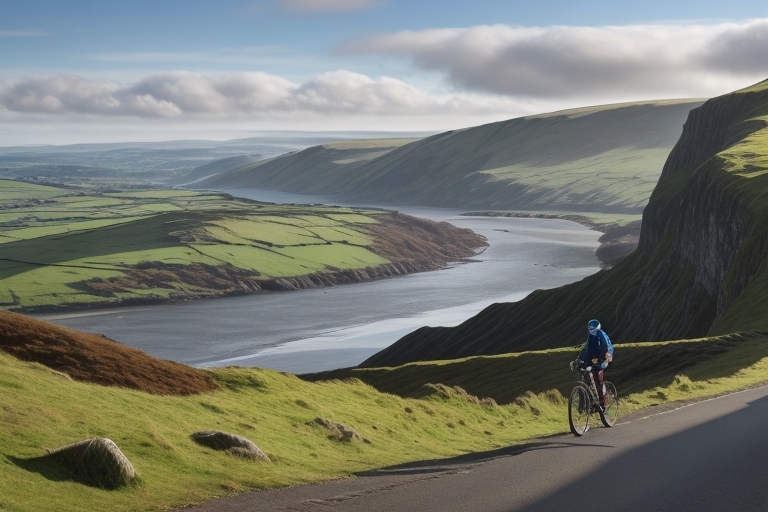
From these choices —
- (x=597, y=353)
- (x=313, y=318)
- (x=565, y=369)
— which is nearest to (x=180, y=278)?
(x=313, y=318)

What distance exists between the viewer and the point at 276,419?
96.6 feet

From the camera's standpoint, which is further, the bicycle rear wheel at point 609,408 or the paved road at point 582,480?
the bicycle rear wheel at point 609,408

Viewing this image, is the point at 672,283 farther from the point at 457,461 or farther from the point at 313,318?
the point at 457,461

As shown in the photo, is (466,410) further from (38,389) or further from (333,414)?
(38,389)

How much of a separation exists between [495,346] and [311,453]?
236 feet

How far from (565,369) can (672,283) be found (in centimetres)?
4313

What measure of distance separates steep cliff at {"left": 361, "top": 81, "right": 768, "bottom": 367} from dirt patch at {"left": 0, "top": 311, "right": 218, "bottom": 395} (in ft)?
128

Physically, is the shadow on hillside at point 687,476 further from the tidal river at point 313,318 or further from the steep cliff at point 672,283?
the tidal river at point 313,318

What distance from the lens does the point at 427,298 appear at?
163125 millimetres

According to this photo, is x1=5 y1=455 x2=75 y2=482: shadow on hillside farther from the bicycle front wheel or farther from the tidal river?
the tidal river

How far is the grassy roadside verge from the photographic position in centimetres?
1833

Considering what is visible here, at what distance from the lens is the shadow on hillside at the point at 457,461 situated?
2197 cm

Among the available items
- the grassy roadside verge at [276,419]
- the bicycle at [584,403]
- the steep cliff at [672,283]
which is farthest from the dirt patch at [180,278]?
the bicycle at [584,403]

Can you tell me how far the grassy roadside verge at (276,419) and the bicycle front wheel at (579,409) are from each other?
3.94m
